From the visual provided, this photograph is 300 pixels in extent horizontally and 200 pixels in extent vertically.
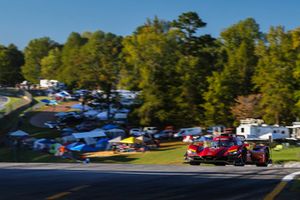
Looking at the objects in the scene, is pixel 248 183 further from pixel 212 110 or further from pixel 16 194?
pixel 212 110

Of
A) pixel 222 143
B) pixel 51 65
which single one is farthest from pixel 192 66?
pixel 51 65

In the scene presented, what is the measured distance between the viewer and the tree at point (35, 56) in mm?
154625

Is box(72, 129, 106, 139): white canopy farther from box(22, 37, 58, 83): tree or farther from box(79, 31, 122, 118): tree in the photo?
box(22, 37, 58, 83): tree

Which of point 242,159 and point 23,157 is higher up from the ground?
point 242,159

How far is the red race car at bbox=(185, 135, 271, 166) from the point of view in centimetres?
2075

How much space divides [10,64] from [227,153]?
145078mm

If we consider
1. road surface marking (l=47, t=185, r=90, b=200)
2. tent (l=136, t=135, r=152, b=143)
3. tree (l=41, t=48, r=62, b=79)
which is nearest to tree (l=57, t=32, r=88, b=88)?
tree (l=41, t=48, r=62, b=79)

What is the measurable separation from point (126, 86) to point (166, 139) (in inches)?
592

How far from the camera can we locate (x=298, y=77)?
6475 centimetres

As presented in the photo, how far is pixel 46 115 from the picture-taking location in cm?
8500

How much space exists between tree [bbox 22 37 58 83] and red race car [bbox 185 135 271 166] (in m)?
138

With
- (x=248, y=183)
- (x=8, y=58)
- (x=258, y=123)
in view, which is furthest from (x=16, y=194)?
(x=8, y=58)

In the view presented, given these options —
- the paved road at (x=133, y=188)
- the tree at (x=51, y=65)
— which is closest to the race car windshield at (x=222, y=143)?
the paved road at (x=133, y=188)

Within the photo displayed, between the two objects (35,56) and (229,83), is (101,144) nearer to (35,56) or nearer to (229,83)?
(229,83)
